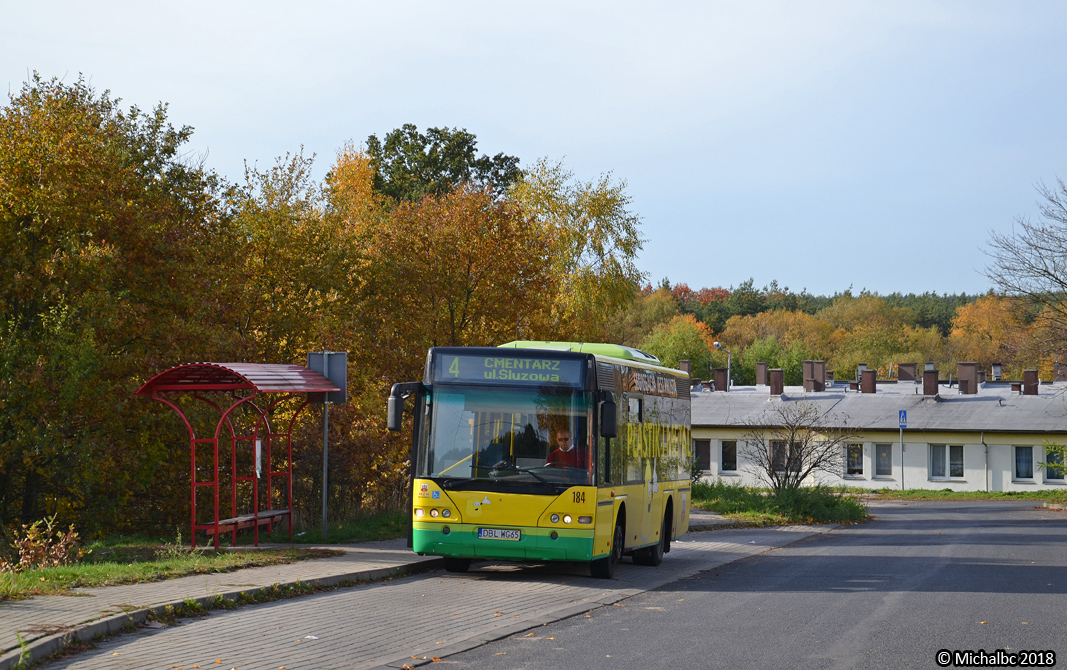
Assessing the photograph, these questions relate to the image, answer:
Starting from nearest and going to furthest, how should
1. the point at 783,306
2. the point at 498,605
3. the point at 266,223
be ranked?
1. the point at 498,605
2. the point at 266,223
3. the point at 783,306

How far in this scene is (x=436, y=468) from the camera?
14.4 m

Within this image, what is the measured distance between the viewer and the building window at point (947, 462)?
194 ft

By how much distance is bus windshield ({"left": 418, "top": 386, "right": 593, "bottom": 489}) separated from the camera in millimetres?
14172

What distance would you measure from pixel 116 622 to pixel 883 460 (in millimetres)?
55751

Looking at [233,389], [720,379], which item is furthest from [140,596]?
[720,379]

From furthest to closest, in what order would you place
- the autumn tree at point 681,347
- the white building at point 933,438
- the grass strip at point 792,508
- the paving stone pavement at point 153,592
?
the autumn tree at point 681,347 → the white building at point 933,438 → the grass strip at point 792,508 → the paving stone pavement at point 153,592

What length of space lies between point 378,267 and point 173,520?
32.9 ft

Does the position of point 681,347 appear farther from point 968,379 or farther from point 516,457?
point 516,457

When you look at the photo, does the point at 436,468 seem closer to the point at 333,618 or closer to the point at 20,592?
the point at 333,618

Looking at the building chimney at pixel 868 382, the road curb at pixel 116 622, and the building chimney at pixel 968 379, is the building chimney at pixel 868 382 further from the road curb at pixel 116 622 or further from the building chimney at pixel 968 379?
the road curb at pixel 116 622

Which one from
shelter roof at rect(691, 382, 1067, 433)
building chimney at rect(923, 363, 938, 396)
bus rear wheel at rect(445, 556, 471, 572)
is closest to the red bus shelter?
bus rear wheel at rect(445, 556, 471, 572)

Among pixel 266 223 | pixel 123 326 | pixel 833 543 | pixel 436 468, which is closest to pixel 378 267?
pixel 266 223

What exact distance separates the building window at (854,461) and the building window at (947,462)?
11.9 ft

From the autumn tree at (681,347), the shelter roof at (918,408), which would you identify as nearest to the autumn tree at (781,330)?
the autumn tree at (681,347)
